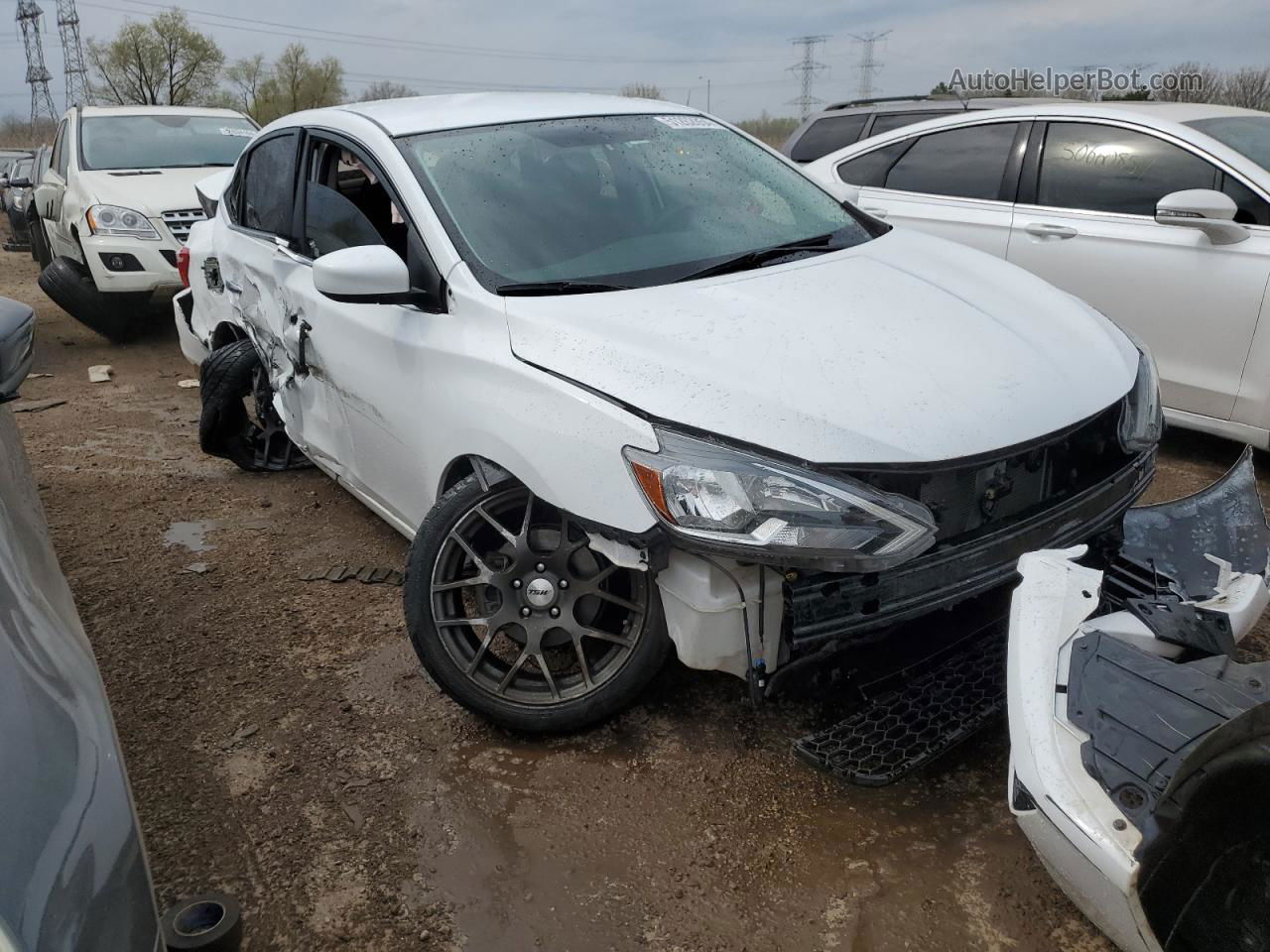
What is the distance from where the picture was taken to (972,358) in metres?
2.56

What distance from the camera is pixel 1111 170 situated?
4.93 m

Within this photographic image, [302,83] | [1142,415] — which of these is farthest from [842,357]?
[302,83]

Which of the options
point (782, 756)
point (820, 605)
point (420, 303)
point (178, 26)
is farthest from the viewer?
point (178, 26)

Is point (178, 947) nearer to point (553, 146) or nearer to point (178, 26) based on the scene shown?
point (553, 146)

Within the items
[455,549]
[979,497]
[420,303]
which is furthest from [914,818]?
[420,303]

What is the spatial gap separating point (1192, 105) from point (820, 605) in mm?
4382

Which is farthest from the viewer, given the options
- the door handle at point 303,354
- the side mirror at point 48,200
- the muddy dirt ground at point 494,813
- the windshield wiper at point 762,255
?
the side mirror at point 48,200

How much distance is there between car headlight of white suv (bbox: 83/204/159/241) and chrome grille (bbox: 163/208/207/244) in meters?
0.13

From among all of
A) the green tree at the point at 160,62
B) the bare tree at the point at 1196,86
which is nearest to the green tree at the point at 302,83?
the green tree at the point at 160,62

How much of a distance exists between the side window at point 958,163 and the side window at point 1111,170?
0.25m

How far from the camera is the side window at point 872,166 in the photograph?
5.88m

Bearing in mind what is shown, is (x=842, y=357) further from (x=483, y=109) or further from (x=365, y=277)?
(x=483, y=109)

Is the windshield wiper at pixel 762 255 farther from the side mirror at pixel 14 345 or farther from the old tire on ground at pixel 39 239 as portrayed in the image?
the old tire on ground at pixel 39 239

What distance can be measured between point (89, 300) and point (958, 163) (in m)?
6.56
